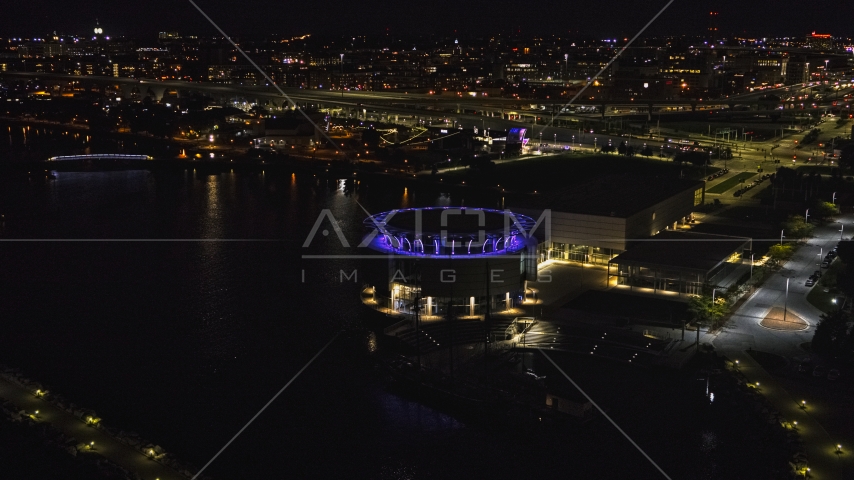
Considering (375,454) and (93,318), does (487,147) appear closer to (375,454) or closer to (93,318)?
(93,318)

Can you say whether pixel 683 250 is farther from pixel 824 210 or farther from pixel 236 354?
pixel 236 354

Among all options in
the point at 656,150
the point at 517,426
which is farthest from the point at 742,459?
the point at 656,150

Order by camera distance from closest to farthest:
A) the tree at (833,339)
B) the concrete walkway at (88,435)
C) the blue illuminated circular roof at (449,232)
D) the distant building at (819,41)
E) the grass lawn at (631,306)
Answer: the concrete walkway at (88,435) < the tree at (833,339) < the grass lawn at (631,306) < the blue illuminated circular roof at (449,232) < the distant building at (819,41)

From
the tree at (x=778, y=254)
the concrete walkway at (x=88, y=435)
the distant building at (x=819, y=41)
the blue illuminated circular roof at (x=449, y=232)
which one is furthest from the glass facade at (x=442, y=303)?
the distant building at (x=819, y=41)

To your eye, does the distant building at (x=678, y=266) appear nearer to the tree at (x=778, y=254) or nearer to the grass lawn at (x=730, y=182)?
the tree at (x=778, y=254)

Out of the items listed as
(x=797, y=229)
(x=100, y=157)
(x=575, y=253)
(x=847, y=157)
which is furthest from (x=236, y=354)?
(x=847, y=157)

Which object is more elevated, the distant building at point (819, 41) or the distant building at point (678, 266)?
the distant building at point (819, 41)

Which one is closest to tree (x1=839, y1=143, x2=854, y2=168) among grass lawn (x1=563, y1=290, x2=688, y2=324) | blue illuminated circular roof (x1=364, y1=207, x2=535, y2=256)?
blue illuminated circular roof (x1=364, y1=207, x2=535, y2=256)
